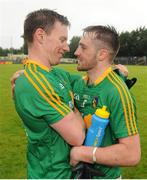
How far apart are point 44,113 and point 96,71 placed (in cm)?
64

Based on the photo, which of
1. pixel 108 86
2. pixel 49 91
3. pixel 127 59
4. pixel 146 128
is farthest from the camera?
pixel 127 59

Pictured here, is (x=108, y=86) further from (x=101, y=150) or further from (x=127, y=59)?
(x=127, y=59)

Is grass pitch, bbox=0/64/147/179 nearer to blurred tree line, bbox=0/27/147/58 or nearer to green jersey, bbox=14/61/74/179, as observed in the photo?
green jersey, bbox=14/61/74/179

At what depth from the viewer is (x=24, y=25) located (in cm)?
308

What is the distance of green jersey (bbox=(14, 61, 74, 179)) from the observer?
2.85 m

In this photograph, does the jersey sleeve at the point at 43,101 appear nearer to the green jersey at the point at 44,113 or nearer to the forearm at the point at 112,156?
the green jersey at the point at 44,113

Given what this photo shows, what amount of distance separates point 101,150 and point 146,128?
8.35 m

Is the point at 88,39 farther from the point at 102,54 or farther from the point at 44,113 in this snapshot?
the point at 44,113

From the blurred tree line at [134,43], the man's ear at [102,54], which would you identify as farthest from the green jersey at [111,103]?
the blurred tree line at [134,43]

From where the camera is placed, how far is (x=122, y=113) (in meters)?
2.95

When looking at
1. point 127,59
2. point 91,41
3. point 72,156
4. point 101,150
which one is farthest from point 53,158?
point 127,59

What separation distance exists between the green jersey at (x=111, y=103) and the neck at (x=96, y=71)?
5cm

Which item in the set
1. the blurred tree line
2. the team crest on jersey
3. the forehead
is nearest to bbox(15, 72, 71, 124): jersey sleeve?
the team crest on jersey

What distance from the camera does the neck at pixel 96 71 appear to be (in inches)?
128
